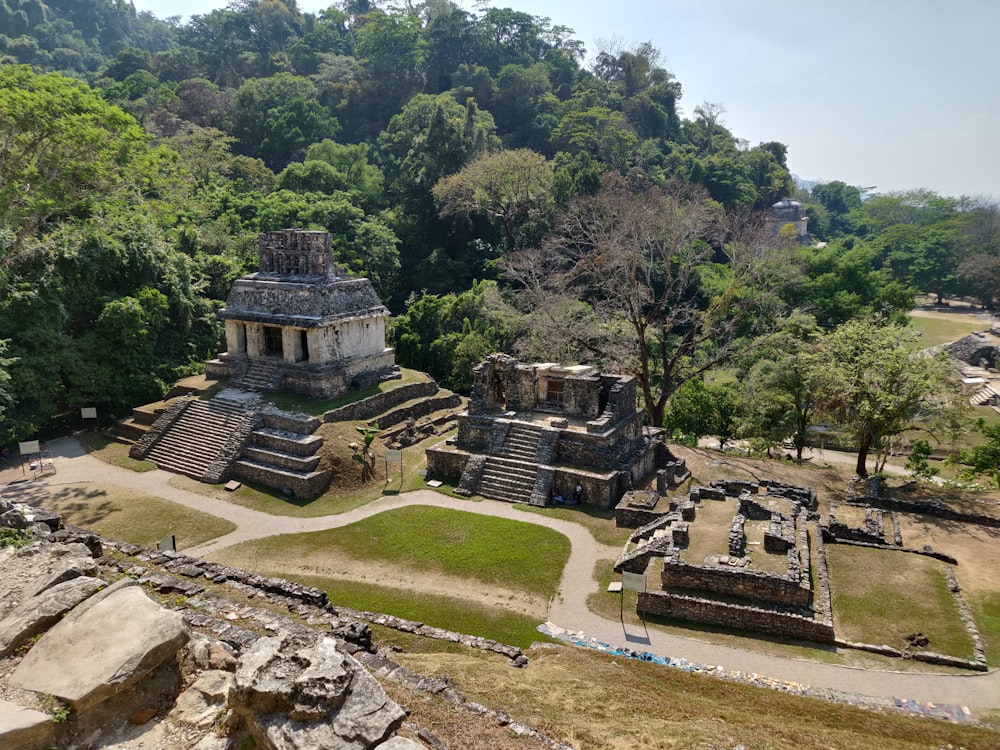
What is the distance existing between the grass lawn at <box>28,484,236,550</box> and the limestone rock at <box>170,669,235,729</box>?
1120cm

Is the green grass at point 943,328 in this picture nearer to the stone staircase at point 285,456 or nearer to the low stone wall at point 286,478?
the stone staircase at point 285,456

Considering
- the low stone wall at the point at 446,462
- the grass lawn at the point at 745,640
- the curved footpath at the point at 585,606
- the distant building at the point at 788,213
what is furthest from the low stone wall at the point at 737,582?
the distant building at the point at 788,213

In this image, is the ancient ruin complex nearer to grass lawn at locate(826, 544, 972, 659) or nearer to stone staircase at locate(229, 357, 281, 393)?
grass lawn at locate(826, 544, 972, 659)

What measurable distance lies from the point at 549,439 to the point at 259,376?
11694mm

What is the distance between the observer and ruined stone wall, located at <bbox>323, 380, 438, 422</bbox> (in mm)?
22406

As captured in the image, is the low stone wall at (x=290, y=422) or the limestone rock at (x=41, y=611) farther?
the low stone wall at (x=290, y=422)

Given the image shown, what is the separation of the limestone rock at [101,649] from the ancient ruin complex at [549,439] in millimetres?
13136

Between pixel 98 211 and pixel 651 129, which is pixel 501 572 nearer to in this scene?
pixel 98 211

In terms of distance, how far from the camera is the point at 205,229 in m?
34.4

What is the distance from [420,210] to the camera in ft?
142

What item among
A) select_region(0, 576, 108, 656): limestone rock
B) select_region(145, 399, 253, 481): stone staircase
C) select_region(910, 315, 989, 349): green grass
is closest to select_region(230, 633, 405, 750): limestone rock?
select_region(0, 576, 108, 656): limestone rock

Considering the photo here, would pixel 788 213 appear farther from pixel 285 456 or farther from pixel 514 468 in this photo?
pixel 285 456

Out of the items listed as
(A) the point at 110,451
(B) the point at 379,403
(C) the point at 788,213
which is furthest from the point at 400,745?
(C) the point at 788,213

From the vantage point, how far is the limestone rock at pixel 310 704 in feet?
18.0
